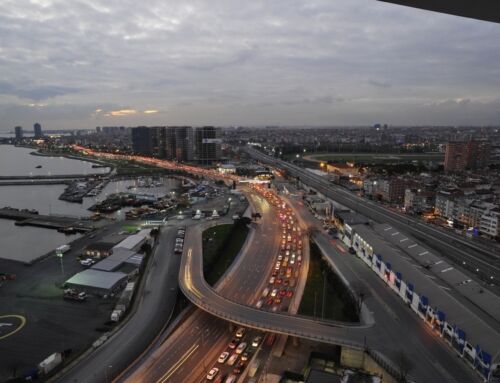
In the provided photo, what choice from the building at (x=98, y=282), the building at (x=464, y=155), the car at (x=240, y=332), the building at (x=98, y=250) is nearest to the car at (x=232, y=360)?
the car at (x=240, y=332)

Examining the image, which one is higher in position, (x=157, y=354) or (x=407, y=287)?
(x=407, y=287)

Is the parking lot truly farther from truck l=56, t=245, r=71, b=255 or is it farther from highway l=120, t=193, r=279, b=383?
highway l=120, t=193, r=279, b=383

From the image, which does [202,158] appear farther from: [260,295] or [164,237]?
[260,295]

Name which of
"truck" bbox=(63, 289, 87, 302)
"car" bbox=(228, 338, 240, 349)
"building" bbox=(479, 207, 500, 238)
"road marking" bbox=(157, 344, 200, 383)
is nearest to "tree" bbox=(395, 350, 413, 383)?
"car" bbox=(228, 338, 240, 349)

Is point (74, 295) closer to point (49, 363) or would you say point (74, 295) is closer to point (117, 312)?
point (117, 312)

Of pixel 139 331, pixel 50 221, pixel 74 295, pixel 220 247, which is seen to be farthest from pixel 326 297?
pixel 50 221

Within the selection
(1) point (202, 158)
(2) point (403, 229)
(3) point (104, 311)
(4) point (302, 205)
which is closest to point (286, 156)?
(1) point (202, 158)
